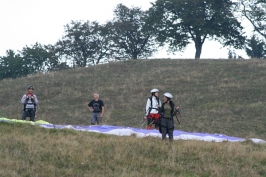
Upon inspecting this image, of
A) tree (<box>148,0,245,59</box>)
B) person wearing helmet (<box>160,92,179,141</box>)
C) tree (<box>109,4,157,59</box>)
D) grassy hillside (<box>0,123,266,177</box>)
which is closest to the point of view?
grassy hillside (<box>0,123,266,177</box>)

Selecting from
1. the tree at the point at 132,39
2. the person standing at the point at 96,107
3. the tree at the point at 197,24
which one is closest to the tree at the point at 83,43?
the tree at the point at 132,39

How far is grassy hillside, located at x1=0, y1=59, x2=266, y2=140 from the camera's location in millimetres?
29094

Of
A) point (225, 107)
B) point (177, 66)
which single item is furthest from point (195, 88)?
point (177, 66)

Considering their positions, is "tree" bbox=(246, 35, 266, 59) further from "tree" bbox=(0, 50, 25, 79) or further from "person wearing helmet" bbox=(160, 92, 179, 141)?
"person wearing helmet" bbox=(160, 92, 179, 141)

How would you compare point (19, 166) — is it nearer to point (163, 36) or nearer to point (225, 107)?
point (225, 107)

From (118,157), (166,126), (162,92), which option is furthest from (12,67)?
(118,157)

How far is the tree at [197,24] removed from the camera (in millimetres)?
58125

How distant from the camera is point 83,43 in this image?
246 feet

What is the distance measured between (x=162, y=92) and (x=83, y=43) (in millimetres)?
40076

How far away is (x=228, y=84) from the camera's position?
37875 millimetres

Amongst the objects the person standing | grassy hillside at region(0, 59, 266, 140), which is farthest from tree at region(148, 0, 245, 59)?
the person standing

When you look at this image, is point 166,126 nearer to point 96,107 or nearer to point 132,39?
point 96,107

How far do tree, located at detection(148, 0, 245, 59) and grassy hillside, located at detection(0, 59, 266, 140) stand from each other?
9.68 m

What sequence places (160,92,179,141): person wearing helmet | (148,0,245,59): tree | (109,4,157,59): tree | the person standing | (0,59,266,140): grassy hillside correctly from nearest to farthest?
(160,92,179,141): person wearing helmet → the person standing → (0,59,266,140): grassy hillside → (148,0,245,59): tree → (109,4,157,59): tree
